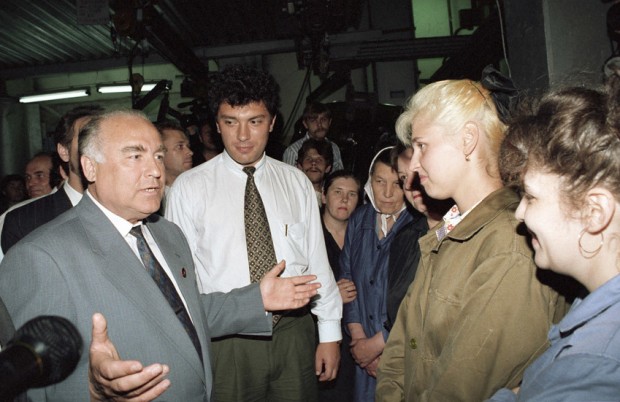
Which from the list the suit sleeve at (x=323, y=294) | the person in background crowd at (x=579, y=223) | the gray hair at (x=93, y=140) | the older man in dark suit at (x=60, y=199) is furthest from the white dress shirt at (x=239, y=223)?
the person in background crowd at (x=579, y=223)

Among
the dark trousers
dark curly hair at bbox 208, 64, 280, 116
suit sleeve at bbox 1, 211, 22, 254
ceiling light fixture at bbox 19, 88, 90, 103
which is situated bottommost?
the dark trousers

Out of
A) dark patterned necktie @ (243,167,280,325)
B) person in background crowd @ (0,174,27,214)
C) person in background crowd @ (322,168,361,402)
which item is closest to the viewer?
dark patterned necktie @ (243,167,280,325)

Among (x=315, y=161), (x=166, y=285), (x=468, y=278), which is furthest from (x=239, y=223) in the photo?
(x=315, y=161)

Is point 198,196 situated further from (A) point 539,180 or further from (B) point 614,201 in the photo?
(B) point 614,201

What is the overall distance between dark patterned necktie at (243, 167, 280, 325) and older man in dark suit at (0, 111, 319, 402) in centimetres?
35

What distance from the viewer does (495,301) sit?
1.28 meters

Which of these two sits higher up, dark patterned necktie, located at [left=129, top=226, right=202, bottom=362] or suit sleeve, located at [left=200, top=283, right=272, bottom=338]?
dark patterned necktie, located at [left=129, top=226, right=202, bottom=362]

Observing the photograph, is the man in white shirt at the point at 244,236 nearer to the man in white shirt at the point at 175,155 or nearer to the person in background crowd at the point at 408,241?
the person in background crowd at the point at 408,241

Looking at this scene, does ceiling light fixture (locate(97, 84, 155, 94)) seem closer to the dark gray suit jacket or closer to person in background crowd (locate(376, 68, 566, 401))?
the dark gray suit jacket

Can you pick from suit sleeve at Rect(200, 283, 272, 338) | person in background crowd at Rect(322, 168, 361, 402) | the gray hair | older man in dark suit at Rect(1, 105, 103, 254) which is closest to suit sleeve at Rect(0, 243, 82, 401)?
the gray hair

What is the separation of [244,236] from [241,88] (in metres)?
0.87

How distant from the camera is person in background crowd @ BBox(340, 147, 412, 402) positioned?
268 centimetres

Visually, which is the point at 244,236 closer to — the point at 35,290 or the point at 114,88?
the point at 35,290

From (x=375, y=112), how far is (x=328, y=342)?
205 inches
